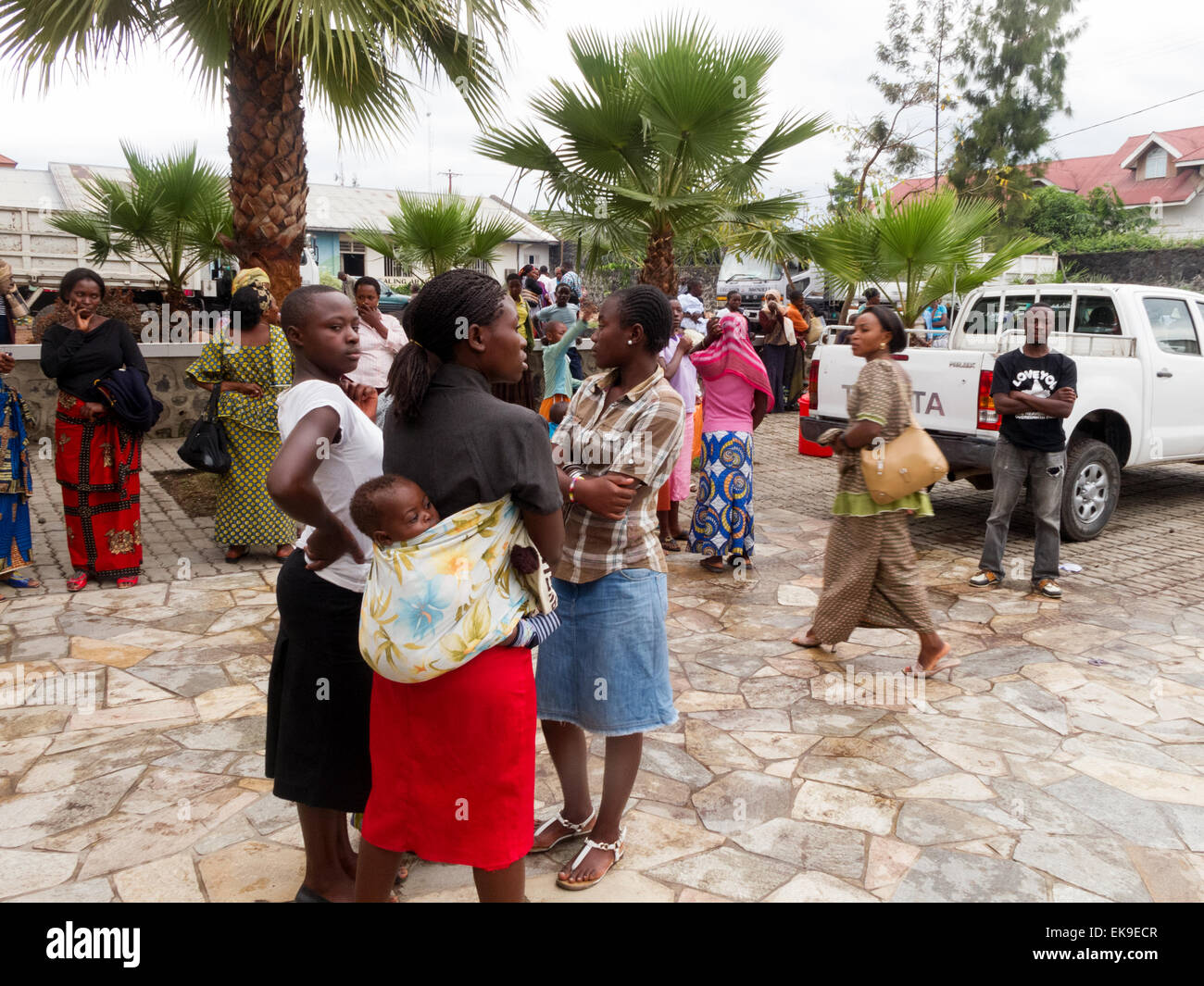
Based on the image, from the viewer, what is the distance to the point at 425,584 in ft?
6.90

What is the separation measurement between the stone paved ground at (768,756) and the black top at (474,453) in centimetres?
144

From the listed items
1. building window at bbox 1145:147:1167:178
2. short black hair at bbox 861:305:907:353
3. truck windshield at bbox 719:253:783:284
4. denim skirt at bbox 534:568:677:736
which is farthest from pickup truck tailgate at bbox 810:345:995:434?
building window at bbox 1145:147:1167:178

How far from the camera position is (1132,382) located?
7430mm

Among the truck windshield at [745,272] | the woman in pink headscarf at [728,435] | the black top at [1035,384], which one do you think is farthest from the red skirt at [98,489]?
the truck windshield at [745,272]

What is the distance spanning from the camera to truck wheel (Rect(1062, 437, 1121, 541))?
23.5 ft

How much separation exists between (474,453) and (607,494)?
0.66m

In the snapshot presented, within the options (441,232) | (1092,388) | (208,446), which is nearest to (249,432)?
(208,446)

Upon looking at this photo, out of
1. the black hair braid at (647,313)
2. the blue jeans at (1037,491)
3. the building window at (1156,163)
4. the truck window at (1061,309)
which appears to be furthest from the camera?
the building window at (1156,163)

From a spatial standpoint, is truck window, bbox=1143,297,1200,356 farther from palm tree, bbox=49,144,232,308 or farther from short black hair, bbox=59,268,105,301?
palm tree, bbox=49,144,232,308

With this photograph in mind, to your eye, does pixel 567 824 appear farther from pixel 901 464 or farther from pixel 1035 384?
pixel 1035 384

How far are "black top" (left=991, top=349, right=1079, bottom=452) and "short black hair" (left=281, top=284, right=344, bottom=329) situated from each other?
480 cm

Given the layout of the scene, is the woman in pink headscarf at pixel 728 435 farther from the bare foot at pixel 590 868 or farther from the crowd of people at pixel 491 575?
the bare foot at pixel 590 868

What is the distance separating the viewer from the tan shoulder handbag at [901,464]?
464cm
